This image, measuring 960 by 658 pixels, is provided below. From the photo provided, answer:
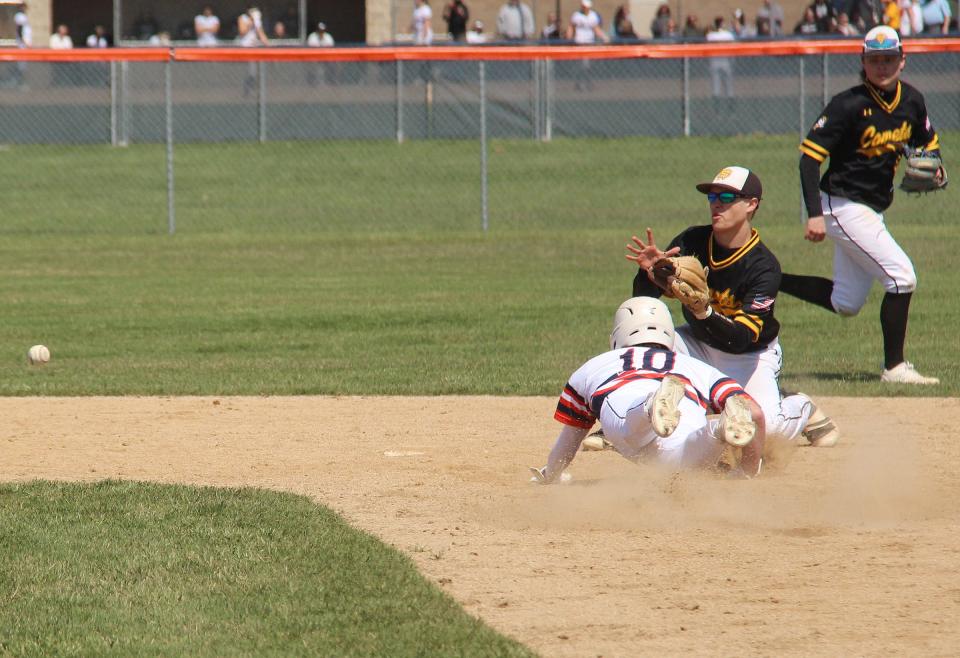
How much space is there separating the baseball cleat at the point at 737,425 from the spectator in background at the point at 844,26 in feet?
69.5

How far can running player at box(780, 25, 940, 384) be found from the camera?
9.42 metres

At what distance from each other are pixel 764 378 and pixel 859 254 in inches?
89.1

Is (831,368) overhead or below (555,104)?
below

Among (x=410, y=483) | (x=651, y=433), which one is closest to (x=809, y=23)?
(x=410, y=483)

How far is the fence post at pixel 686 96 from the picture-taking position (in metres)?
23.5

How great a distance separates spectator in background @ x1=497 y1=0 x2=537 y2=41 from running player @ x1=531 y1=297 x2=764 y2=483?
22590 millimetres

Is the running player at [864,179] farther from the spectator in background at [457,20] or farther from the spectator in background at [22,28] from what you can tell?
the spectator in background at [22,28]

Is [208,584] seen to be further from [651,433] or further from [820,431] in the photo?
[820,431]

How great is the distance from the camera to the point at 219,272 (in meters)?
16.4

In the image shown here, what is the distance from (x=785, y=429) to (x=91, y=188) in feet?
61.0

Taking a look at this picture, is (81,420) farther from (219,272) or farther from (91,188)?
(91,188)

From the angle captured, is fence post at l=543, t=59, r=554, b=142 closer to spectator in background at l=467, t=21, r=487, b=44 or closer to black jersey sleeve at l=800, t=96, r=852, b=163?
spectator in background at l=467, t=21, r=487, b=44

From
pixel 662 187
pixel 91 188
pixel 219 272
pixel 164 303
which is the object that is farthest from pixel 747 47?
pixel 91 188

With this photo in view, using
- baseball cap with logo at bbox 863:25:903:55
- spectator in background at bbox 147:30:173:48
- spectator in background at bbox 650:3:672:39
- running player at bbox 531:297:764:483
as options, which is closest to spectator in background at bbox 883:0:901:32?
spectator in background at bbox 650:3:672:39
